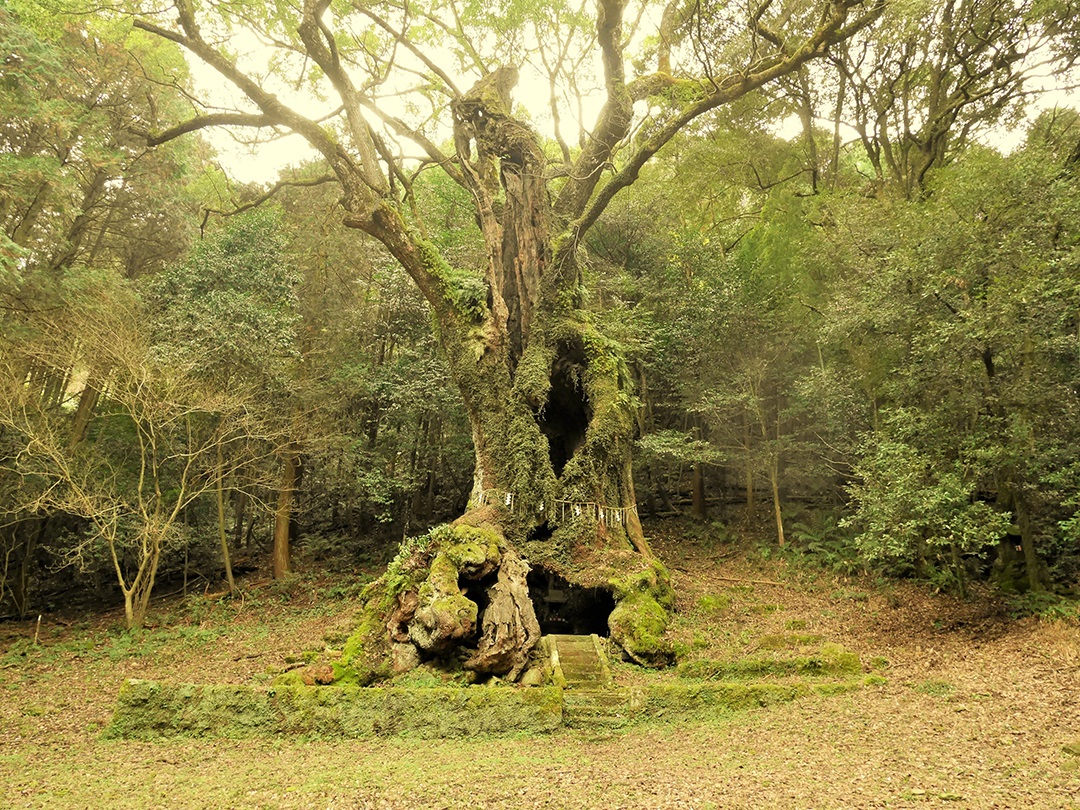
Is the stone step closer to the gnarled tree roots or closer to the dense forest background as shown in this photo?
the gnarled tree roots

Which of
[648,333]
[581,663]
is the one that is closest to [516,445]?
[581,663]

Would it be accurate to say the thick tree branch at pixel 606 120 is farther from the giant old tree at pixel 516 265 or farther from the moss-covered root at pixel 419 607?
the moss-covered root at pixel 419 607

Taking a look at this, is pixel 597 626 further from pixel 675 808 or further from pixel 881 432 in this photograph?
pixel 675 808

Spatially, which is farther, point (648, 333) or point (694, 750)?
point (648, 333)

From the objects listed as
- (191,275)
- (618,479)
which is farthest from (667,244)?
(191,275)

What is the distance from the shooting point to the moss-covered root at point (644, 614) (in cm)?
878

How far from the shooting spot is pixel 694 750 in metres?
5.61

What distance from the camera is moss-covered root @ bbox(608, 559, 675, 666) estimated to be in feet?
28.8

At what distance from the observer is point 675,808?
4.23m

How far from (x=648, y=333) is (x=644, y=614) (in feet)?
29.2

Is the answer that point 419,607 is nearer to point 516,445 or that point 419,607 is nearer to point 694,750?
point 516,445

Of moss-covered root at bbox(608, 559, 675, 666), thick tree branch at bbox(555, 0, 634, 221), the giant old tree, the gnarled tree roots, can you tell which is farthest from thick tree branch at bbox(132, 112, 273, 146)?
moss-covered root at bbox(608, 559, 675, 666)

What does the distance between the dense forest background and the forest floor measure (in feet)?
5.99

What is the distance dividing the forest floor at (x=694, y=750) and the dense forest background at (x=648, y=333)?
1.83 metres
